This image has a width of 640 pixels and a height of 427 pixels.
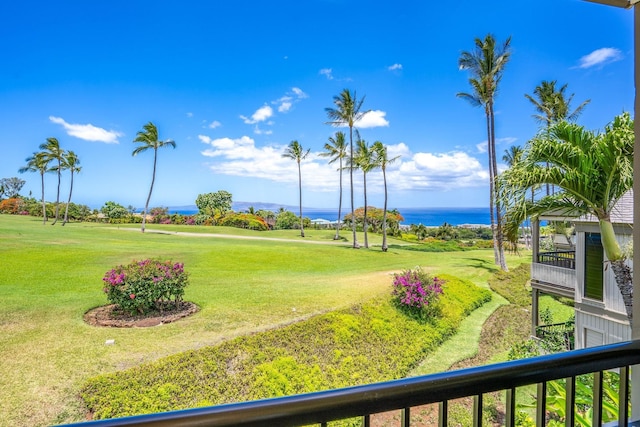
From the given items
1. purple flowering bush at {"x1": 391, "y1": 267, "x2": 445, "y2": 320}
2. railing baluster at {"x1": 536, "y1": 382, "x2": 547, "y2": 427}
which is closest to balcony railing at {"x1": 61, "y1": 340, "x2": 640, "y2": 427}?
railing baluster at {"x1": 536, "y1": 382, "x2": 547, "y2": 427}

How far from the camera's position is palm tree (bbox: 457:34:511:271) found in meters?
3.42

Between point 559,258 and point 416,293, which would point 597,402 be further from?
point 559,258

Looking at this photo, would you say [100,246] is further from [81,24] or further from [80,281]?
[81,24]

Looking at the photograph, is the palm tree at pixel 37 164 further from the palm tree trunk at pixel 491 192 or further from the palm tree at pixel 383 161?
the palm tree trunk at pixel 491 192

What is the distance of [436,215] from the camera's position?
12.7ft

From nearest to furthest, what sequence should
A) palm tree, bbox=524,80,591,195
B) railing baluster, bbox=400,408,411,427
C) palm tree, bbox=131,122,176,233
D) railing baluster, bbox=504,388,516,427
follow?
railing baluster, bbox=400,408,411,427, railing baluster, bbox=504,388,516,427, palm tree, bbox=131,122,176,233, palm tree, bbox=524,80,591,195

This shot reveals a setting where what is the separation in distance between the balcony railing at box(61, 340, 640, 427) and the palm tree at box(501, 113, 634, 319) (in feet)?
5.43

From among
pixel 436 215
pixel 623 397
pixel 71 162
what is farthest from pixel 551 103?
pixel 71 162

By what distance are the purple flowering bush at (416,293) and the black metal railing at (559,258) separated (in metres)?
1.23

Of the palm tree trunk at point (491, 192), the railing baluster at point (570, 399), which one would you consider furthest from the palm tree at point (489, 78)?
the railing baluster at point (570, 399)

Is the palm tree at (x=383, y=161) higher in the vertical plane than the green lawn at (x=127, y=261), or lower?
higher

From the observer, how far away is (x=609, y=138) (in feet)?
7.09

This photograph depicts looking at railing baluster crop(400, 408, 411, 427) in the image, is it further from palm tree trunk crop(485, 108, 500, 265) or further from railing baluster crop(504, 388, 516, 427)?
palm tree trunk crop(485, 108, 500, 265)

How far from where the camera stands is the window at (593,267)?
3201mm
